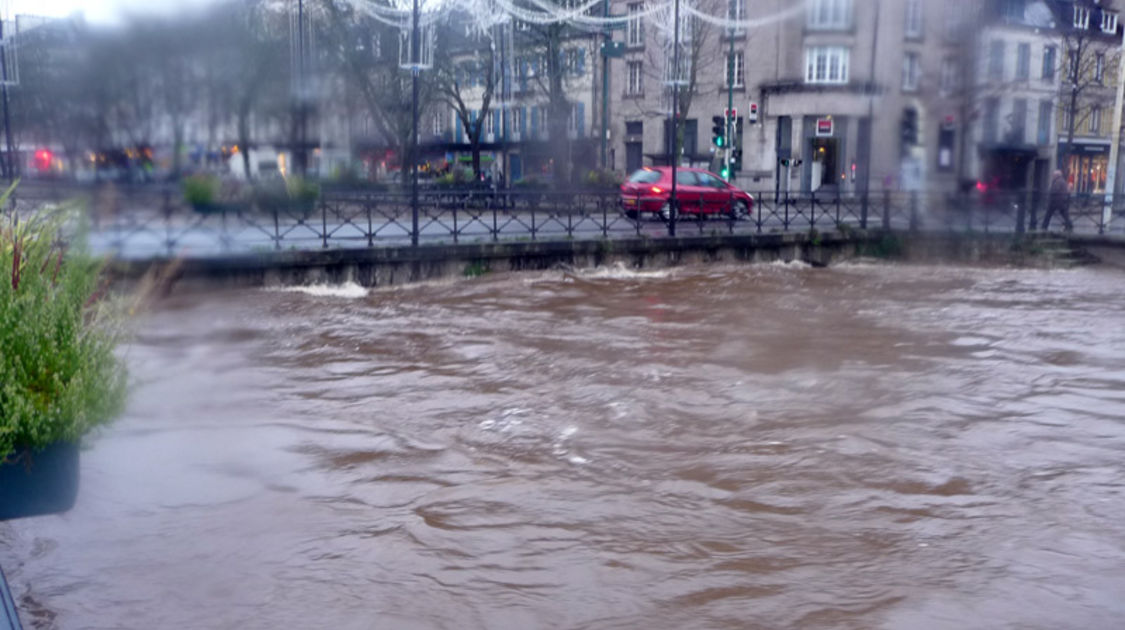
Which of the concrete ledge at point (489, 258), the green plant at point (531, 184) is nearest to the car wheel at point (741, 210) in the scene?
the concrete ledge at point (489, 258)

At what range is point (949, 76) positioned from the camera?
2822 millimetres

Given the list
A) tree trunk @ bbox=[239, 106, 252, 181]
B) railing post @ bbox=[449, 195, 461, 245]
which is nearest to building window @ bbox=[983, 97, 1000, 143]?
tree trunk @ bbox=[239, 106, 252, 181]

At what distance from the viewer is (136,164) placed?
498 cm

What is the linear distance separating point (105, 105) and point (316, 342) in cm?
321

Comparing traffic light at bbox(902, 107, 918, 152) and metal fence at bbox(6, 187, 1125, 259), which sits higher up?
traffic light at bbox(902, 107, 918, 152)

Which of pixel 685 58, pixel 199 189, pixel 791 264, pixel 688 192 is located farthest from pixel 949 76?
pixel 685 58

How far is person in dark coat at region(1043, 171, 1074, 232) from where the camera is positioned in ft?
42.3

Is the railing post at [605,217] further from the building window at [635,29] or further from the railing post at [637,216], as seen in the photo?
the building window at [635,29]

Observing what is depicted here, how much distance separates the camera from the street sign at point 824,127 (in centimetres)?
368

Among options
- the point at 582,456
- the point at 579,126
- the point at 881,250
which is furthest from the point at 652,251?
the point at 579,126

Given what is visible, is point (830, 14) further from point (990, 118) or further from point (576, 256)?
point (576, 256)

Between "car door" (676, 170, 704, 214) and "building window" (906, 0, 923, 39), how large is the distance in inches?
436

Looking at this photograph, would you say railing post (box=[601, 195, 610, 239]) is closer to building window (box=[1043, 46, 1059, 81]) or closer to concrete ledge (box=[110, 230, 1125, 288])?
concrete ledge (box=[110, 230, 1125, 288])

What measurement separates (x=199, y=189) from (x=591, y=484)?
7.94 feet
